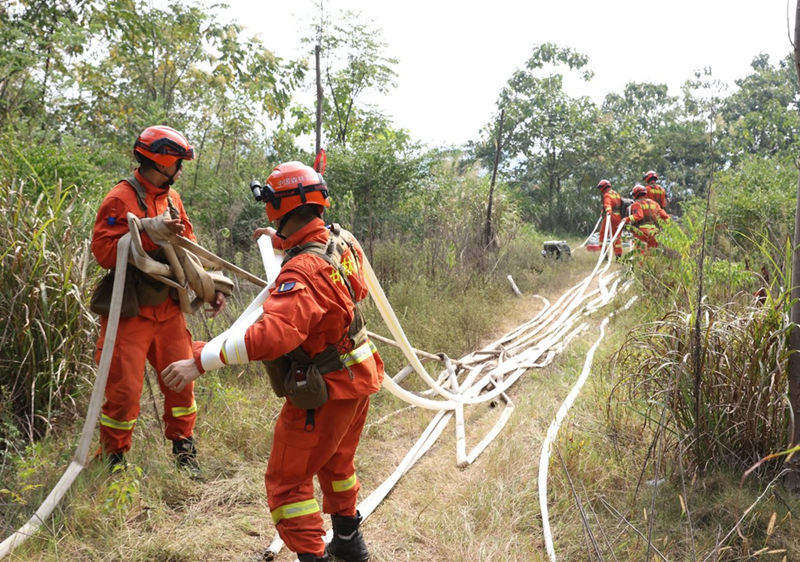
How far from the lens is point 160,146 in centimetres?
333

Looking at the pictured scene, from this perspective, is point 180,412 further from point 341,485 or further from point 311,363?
point 311,363

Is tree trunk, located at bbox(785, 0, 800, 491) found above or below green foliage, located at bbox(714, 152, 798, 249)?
below

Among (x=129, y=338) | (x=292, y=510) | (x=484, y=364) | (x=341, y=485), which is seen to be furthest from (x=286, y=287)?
(x=484, y=364)

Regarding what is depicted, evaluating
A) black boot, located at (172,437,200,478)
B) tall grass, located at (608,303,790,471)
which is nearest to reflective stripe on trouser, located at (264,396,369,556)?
black boot, located at (172,437,200,478)

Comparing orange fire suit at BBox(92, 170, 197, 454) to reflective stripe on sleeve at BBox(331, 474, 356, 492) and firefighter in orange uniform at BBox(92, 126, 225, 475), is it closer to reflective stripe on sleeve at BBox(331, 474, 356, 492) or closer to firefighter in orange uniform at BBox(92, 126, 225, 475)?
firefighter in orange uniform at BBox(92, 126, 225, 475)

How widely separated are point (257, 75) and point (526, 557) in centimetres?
771

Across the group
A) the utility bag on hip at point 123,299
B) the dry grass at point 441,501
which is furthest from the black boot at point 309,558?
the utility bag on hip at point 123,299

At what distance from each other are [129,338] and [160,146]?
1.06 meters

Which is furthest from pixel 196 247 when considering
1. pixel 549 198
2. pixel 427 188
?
pixel 549 198

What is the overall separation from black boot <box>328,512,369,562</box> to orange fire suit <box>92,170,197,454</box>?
4.23ft

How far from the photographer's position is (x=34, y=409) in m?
3.67

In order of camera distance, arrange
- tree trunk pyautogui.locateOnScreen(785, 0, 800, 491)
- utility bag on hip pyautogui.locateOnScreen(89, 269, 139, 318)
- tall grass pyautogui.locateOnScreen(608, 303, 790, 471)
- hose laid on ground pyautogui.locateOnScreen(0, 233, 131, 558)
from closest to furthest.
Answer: hose laid on ground pyautogui.locateOnScreen(0, 233, 131, 558) → tree trunk pyautogui.locateOnScreen(785, 0, 800, 491) → tall grass pyautogui.locateOnScreen(608, 303, 790, 471) → utility bag on hip pyautogui.locateOnScreen(89, 269, 139, 318)

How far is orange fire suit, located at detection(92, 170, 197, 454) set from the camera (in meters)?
3.26

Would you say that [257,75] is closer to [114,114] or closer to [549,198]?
[114,114]
